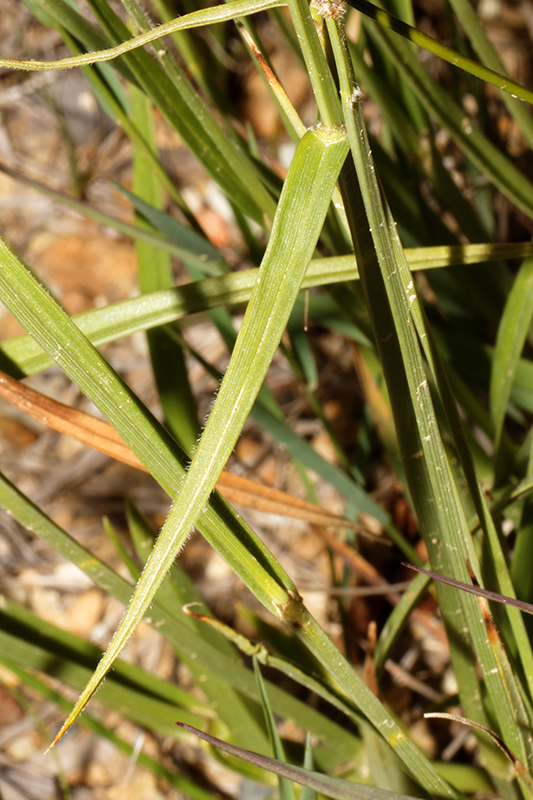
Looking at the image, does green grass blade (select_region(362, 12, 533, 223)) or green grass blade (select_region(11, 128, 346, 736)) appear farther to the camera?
green grass blade (select_region(362, 12, 533, 223))

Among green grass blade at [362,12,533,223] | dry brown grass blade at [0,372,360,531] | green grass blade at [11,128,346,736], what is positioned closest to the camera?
green grass blade at [11,128,346,736]

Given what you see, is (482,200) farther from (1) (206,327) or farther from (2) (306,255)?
(2) (306,255)

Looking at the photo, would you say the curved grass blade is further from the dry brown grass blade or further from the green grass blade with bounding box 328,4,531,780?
the dry brown grass blade

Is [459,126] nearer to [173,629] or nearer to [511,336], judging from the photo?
[511,336]

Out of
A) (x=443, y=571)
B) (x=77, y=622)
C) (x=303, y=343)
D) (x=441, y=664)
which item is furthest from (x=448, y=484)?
(x=77, y=622)

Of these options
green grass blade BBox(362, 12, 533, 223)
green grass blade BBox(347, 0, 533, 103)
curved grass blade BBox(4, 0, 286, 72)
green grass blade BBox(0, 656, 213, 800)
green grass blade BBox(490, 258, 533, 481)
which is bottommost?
green grass blade BBox(0, 656, 213, 800)

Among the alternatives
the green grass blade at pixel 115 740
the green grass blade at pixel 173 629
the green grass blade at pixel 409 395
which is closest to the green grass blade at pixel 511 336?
the green grass blade at pixel 409 395

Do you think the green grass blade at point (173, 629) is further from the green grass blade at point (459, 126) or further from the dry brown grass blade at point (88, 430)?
the green grass blade at point (459, 126)

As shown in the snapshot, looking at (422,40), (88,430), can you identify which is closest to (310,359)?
(88,430)

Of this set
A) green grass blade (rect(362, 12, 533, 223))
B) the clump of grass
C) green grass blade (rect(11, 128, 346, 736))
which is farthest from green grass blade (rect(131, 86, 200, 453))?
green grass blade (rect(11, 128, 346, 736))

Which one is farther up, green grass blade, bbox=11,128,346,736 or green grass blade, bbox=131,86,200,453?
green grass blade, bbox=131,86,200,453

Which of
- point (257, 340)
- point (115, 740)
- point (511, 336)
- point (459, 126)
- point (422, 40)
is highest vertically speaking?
point (459, 126)
